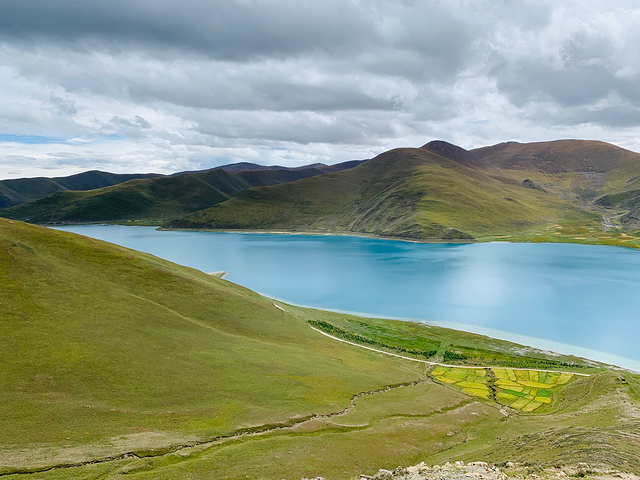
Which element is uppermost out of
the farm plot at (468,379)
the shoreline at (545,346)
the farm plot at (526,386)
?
the shoreline at (545,346)

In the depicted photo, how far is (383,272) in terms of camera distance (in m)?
148

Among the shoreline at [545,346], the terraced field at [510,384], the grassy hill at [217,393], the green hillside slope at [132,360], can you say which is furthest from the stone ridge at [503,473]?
the shoreline at [545,346]

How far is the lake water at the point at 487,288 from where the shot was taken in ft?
272

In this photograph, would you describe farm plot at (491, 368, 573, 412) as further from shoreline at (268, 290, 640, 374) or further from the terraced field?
shoreline at (268, 290, 640, 374)

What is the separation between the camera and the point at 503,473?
2277cm

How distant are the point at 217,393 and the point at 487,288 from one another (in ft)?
338

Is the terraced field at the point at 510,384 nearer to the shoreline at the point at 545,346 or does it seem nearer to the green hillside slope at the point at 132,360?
the green hillside slope at the point at 132,360

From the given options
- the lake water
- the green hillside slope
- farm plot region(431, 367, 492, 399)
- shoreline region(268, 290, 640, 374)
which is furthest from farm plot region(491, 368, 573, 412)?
the lake water

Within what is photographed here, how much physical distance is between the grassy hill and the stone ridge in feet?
6.17

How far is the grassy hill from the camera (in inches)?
1046

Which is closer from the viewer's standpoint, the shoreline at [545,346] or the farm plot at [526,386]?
the farm plot at [526,386]

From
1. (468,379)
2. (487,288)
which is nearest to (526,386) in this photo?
(468,379)

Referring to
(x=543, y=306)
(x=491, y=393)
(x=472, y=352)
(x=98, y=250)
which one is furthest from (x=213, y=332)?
(x=543, y=306)

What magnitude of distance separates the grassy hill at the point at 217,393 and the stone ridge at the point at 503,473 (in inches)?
74.0
